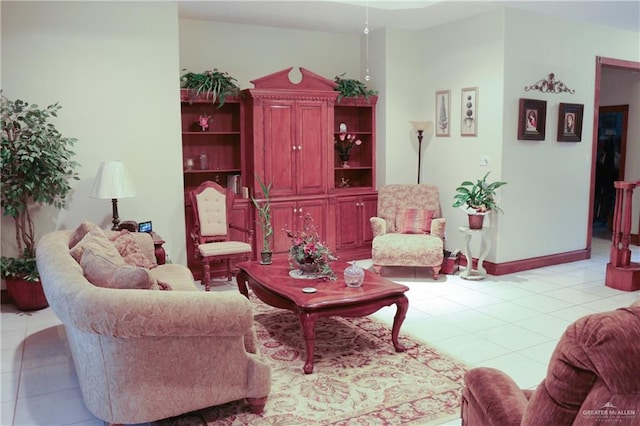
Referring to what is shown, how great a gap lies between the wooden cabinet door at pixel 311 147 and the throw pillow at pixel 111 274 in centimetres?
356

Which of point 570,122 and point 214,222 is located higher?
point 570,122

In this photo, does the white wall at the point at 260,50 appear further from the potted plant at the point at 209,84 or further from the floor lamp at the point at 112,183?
the floor lamp at the point at 112,183

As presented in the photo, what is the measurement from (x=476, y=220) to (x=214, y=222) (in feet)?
9.13

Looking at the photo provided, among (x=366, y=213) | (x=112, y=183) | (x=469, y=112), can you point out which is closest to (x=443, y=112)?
(x=469, y=112)

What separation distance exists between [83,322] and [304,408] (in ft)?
4.17

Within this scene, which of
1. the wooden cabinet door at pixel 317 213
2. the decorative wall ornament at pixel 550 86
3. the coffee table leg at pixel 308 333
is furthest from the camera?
the wooden cabinet door at pixel 317 213

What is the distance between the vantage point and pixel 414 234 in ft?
19.7

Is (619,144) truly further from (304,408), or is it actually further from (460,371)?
(304,408)

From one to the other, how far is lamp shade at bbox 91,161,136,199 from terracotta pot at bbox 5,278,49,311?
95cm

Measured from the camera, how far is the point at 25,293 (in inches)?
183

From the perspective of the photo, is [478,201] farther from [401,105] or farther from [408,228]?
[401,105]

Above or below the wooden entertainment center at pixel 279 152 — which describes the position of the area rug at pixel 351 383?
below

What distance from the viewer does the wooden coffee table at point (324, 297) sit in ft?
11.0

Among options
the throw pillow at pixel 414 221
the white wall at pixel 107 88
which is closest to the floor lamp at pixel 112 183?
the white wall at pixel 107 88
